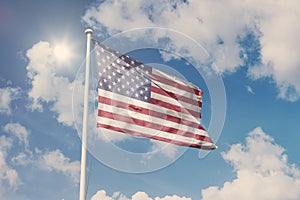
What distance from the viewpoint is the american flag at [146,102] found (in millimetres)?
16281

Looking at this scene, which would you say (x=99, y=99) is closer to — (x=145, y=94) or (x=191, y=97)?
(x=145, y=94)

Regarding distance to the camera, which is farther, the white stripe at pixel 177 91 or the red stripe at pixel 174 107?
the white stripe at pixel 177 91

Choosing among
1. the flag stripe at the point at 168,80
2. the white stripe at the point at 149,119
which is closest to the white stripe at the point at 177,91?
the flag stripe at the point at 168,80

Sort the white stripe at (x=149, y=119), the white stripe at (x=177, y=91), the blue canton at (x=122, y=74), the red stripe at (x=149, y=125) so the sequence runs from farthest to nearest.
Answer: the white stripe at (x=177, y=91)
the blue canton at (x=122, y=74)
the white stripe at (x=149, y=119)
the red stripe at (x=149, y=125)

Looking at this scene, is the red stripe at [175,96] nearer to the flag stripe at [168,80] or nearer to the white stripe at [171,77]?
the flag stripe at [168,80]

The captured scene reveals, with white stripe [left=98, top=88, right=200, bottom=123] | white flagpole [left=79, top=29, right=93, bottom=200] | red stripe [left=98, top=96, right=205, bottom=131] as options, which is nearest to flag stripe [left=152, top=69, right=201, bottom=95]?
white stripe [left=98, top=88, right=200, bottom=123]

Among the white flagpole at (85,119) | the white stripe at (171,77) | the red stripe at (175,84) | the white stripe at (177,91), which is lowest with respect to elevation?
the white flagpole at (85,119)

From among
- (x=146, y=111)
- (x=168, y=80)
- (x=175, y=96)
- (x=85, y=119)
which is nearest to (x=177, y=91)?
(x=175, y=96)

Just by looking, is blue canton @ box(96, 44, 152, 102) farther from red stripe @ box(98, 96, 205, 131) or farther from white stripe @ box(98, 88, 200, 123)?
red stripe @ box(98, 96, 205, 131)

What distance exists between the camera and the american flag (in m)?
16.3

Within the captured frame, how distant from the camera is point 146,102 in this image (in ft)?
58.7

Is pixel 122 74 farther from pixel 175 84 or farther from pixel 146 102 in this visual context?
pixel 175 84

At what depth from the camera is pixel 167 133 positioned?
58.4 ft

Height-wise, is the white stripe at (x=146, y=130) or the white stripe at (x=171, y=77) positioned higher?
the white stripe at (x=171, y=77)
